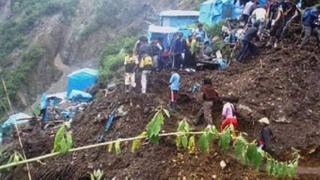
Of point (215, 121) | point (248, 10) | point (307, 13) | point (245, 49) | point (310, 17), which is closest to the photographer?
point (215, 121)

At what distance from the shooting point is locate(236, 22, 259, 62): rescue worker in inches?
610

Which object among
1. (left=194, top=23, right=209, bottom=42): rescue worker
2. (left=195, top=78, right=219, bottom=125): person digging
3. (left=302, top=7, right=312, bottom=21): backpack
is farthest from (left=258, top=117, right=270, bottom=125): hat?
(left=194, top=23, right=209, bottom=42): rescue worker

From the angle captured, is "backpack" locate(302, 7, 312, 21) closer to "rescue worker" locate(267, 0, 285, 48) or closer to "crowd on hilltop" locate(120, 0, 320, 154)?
"crowd on hilltop" locate(120, 0, 320, 154)

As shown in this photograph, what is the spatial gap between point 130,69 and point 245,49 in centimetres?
333

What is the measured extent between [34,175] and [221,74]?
575 cm

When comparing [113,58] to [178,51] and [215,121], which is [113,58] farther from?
[215,121]

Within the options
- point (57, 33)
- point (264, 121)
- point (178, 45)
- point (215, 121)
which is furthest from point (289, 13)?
point (57, 33)

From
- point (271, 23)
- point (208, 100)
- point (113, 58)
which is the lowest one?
point (113, 58)

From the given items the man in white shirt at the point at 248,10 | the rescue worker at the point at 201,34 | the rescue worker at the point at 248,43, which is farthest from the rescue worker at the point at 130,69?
the man in white shirt at the point at 248,10

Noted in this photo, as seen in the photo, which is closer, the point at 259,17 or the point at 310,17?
the point at 310,17

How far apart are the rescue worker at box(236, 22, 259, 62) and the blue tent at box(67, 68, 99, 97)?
9123 mm

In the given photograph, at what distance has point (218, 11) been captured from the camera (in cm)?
2212

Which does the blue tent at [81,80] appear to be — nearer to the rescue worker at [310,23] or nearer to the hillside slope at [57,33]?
the hillside slope at [57,33]

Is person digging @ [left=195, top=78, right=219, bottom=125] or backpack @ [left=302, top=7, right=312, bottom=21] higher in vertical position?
backpack @ [left=302, top=7, right=312, bottom=21]
